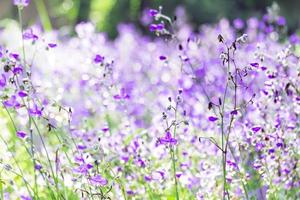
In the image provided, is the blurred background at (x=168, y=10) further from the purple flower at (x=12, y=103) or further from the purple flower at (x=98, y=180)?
the purple flower at (x=98, y=180)

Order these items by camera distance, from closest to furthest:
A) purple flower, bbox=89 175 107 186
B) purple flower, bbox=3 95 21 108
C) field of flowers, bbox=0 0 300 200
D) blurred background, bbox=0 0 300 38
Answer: purple flower, bbox=89 175 107 186 < field of flowers, bbox=0 0 300 200 < purple flower, bbox=3 95 21 108 < blurred background, bbox=0 0 300 38


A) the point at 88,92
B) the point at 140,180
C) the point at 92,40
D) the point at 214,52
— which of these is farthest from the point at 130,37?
the point at 140,180

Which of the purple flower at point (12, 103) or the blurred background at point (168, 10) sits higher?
the blurred background at point (168, 10)

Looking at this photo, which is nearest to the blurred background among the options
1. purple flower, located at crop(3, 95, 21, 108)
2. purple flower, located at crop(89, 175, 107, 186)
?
purple flower, located at crop(3, 95, 21, 108)

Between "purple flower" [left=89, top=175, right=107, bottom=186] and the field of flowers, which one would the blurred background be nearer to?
the field of flowers

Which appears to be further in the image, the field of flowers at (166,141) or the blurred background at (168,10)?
the blurred background at (168,10)

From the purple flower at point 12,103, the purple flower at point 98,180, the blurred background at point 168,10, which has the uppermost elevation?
the blurred background at point 168,10

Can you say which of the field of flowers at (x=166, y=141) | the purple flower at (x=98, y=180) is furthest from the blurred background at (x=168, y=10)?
the purple flower at (x=98, y=180)

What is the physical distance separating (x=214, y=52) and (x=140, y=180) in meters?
3.78

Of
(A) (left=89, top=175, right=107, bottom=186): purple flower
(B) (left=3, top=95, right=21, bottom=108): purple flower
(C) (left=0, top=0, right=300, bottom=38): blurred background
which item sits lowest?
(A) (left=89, top=175, right=107, bottom=186): purple flower

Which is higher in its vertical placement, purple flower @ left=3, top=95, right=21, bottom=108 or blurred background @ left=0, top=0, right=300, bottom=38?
blurred background @ left=0, top=0, right=300, bottom=38

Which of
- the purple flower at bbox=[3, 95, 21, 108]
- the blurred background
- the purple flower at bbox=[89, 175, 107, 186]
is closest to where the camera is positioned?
the purple flower at bbox=[89, 175, 107, 186]

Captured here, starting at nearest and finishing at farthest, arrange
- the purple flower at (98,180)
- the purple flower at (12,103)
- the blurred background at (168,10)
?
the purple flower at (98,180)
the purple flower at (12,103)
the blurred background at (168,10)

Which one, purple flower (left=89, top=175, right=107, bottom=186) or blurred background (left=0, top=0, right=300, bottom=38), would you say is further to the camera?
blurred background (left=0, top=0, right=300, bottom=38)
